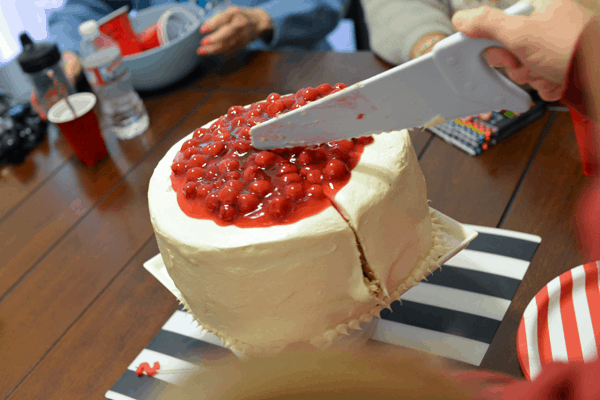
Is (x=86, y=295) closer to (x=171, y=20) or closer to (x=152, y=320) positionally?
(x=152, y=320)

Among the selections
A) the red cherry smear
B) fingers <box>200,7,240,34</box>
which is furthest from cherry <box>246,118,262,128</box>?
fingers <box>200,7,240,34</box>

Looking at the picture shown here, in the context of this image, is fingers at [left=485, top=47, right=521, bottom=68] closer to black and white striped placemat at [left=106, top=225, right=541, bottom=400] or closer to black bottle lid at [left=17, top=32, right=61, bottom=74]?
black and white striped placemat at [left=106, top=225, right=541, bottom=400]

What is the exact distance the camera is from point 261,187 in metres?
0.61

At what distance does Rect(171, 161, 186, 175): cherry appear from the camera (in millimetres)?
696

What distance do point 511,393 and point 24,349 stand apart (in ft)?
3.22

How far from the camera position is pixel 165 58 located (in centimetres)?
148

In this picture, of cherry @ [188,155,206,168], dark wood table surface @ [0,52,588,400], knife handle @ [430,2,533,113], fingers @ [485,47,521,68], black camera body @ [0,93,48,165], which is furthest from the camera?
black camera body @ [0,93,48,165]

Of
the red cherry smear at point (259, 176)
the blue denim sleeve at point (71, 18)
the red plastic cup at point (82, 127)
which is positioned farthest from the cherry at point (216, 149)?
the blue denim sleeve at point (71, 18)

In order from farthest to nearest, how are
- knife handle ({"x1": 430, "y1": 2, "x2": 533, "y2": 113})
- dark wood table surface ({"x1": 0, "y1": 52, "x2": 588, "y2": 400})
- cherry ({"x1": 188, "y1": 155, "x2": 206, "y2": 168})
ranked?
dark wood table surface ({"x1": 0, "y1": 52, "x2": 588, "y2": 400}) < cherry ({"x1": 188, "y1": 155, "x2": 206, "y2": 168}) < knife handle ({"x1": 430, "y1": 2, "x2": 533, "y2": 113})

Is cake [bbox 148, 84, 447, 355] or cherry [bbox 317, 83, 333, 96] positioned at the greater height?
cherry [bbox 317, 83, 333, 96]

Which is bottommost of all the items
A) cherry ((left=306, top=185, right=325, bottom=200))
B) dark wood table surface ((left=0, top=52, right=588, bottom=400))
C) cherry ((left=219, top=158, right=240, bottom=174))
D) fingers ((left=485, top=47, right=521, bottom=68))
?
dark wood table surface ((left=0, top=52, right=588, bottom=400))

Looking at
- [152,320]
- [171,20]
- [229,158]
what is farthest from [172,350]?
[171,20]

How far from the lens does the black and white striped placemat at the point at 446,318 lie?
77 cm

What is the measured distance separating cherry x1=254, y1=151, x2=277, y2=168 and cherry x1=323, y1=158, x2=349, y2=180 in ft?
0.27
